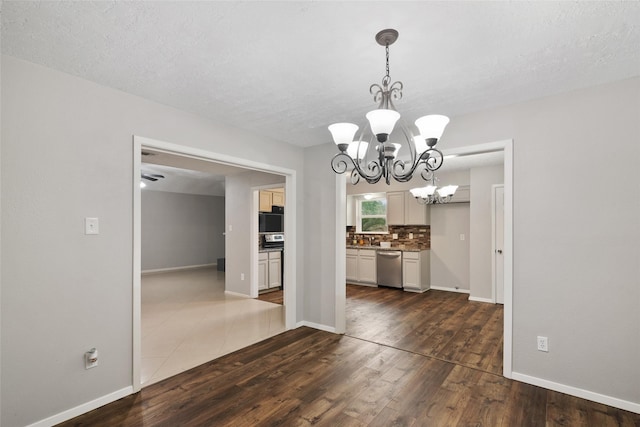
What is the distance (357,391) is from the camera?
260 cm

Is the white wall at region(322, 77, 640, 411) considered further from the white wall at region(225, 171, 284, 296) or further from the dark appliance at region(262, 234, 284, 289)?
the dark appliance at region(262, 234, 284, 289)

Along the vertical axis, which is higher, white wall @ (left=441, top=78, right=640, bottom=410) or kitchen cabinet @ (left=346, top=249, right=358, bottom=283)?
white wall @ (left=441, top=78, right=640, bottom=410)

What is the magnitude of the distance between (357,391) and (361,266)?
451cm

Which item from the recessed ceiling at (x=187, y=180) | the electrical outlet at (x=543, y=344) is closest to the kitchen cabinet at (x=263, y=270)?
the recessed ceiling at (x=187, y=180)

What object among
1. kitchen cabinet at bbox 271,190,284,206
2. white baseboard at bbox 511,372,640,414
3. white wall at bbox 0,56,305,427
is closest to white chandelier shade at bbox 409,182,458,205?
kitchen cabinet at bbox 271,190,284,206

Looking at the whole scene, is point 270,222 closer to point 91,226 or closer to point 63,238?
point 91,226

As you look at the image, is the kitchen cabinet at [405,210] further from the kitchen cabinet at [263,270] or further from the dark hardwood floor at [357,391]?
the dark hardwood floor at [357,391]

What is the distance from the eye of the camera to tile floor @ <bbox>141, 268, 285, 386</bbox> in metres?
3.24

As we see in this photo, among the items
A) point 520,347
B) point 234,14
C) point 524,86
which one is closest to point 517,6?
point 524,86

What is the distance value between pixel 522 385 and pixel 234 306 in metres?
4.07

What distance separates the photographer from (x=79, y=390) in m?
2.31

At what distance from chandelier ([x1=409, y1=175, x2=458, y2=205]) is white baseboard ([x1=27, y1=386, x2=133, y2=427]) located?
16.1 feet

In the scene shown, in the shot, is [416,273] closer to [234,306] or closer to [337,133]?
[234,306]

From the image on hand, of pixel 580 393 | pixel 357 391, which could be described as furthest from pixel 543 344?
pixel 357 391
